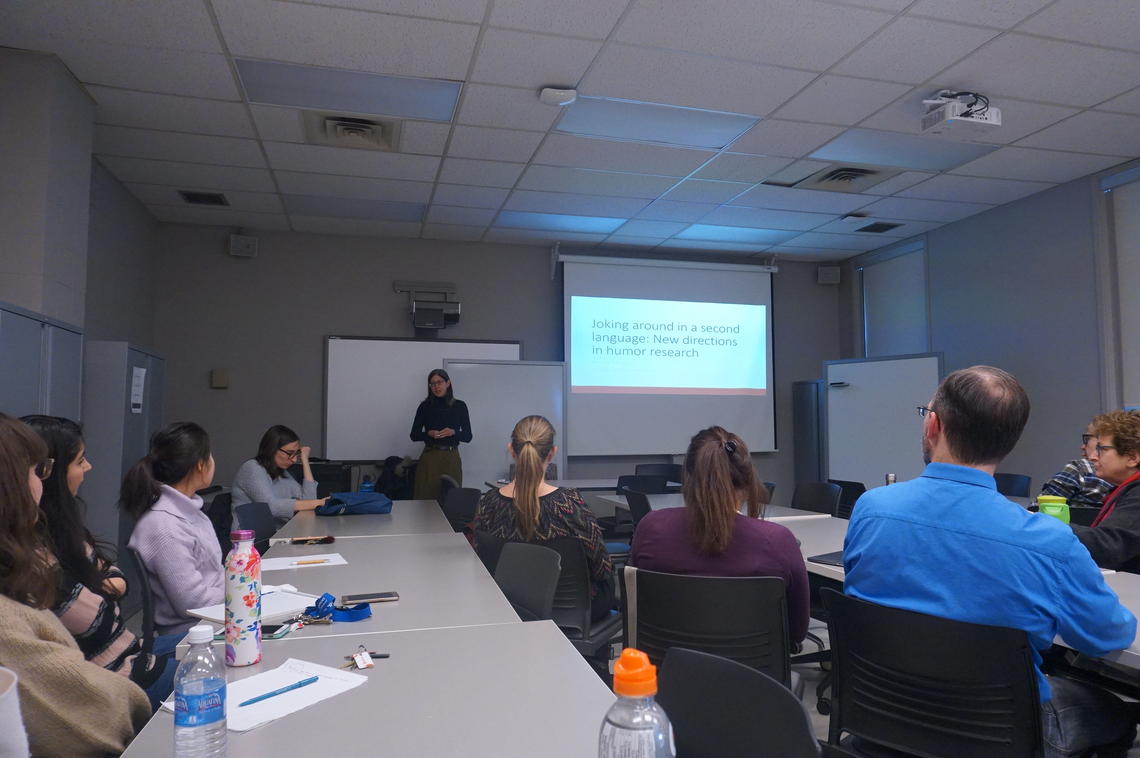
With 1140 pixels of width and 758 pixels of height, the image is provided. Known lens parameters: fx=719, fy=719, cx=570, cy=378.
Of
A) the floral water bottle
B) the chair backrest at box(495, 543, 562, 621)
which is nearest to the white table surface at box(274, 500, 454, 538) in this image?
the chair backrest at box(495, 543, 562, 621)

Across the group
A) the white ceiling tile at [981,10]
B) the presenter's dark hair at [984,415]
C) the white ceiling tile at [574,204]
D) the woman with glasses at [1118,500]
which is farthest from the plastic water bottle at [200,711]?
the white ceiling tile at [574,204]

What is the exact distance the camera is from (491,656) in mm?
1521

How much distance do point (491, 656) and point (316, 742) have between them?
1.51ft

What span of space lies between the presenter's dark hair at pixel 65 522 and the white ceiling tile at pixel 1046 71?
12.8ft

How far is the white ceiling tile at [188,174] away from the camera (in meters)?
4.73

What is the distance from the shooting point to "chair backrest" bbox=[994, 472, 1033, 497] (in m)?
4.57

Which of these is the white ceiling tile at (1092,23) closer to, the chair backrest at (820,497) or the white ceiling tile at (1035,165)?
the white ceiling tile at (1035,165)

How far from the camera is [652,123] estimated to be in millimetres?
4117

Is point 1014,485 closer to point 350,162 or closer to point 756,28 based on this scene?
point 756,28

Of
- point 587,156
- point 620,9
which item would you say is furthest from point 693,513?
point 587,156

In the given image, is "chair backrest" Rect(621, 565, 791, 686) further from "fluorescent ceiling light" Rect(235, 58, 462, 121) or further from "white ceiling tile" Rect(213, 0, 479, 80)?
"fluorescent ceiling light" Rect(235, 58, 462, 121)

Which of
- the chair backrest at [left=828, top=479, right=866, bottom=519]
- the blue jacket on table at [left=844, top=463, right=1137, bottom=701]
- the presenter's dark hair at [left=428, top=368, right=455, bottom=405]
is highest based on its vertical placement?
the presenter's dark hair at [left=428, top=368, right=455, bottom=405]

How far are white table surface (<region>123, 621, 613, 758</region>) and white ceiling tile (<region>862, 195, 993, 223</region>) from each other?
5.04 metres

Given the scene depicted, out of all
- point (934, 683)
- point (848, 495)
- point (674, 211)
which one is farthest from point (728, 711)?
point (674, 211)
